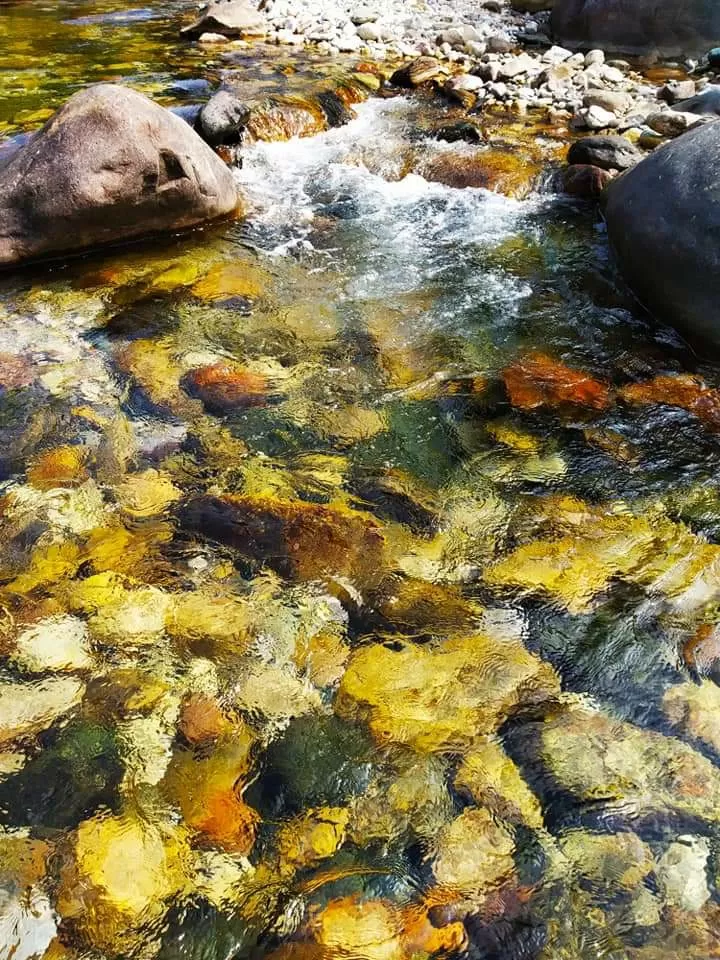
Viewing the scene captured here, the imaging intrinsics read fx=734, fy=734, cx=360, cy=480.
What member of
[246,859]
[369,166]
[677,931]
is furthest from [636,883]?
[369,166]

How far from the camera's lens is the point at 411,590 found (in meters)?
2.93

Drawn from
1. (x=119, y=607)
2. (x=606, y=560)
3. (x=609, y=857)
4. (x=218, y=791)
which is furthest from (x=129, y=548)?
(x=609, y=857)

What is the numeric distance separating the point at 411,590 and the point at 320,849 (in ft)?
3.50

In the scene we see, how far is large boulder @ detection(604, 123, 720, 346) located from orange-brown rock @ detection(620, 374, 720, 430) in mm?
352

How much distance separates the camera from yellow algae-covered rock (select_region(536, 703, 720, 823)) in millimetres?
2236

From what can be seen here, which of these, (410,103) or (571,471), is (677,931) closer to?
(571,471)

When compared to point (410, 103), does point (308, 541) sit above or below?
below

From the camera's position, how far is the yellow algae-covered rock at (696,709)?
2418mm

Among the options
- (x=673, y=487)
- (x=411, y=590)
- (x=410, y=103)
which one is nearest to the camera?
(x=411, y=590)

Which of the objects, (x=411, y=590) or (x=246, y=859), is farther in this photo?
(x=411, y=590)

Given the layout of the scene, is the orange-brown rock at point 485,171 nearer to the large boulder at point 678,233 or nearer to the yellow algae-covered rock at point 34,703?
the large boulder at point 678,233

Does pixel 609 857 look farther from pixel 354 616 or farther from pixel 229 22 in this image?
pixel 229 22

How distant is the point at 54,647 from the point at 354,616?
43.5 inches

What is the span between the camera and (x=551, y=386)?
4.13m
